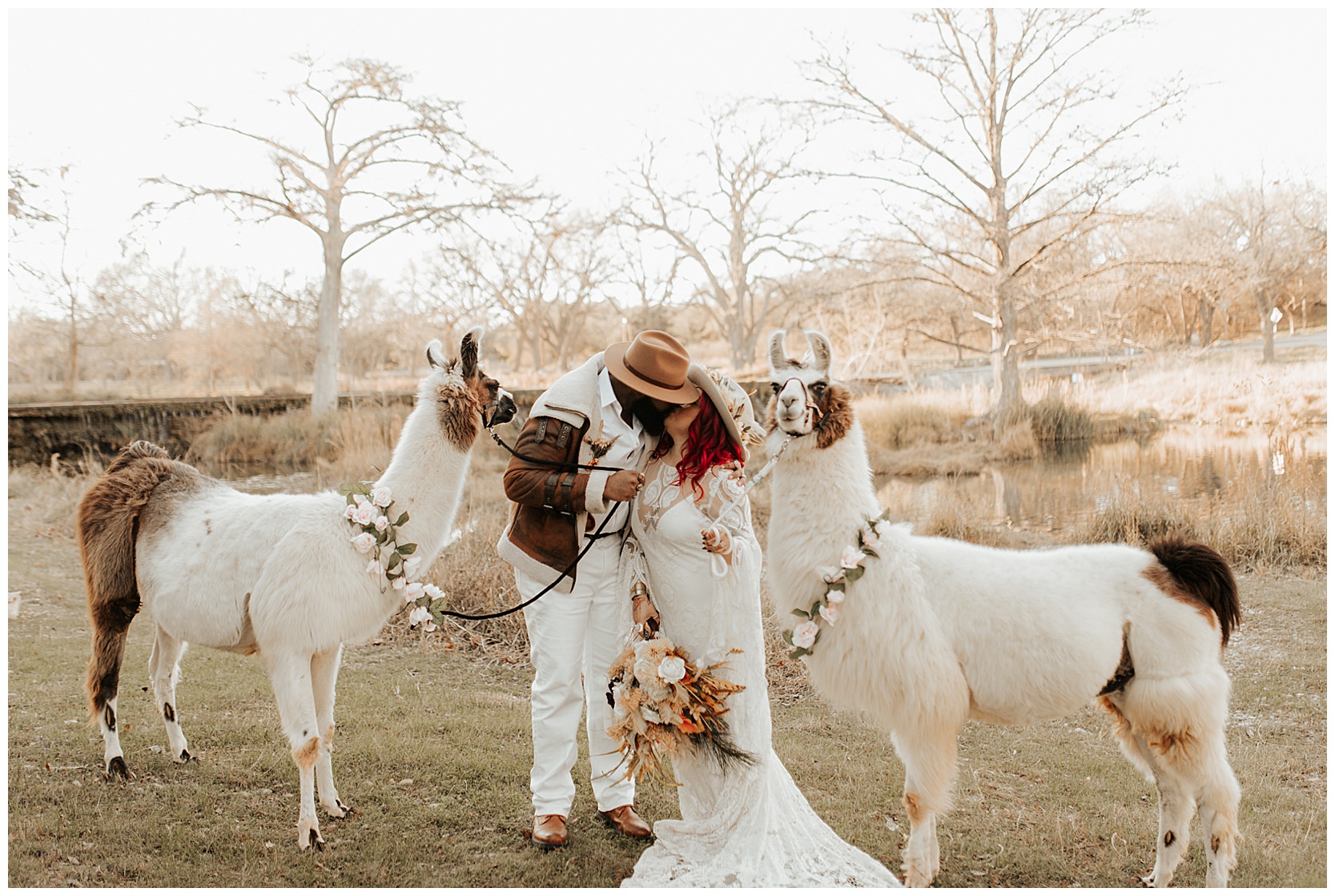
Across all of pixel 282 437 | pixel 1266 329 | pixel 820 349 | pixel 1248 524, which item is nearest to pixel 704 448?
pixel 820 349

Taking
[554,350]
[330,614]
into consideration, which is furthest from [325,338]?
[330,614]

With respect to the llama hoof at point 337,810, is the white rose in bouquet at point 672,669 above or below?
above

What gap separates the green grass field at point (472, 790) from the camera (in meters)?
3.46

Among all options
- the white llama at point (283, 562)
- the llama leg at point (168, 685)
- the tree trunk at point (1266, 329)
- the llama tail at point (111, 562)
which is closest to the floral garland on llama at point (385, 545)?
the white llama at point (283, 562)

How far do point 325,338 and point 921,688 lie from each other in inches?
761

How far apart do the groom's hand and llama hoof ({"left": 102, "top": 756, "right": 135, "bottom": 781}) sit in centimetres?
297

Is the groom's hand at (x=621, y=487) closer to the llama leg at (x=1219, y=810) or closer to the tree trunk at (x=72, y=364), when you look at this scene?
the llama leg at (x=1219, y=810)

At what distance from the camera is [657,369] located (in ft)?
10.7

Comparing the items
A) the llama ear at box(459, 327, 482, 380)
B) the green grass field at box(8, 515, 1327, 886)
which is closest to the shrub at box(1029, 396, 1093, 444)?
the green grass field at box(8, 515, 1327, 886)

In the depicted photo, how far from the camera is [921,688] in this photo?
3.08 metres

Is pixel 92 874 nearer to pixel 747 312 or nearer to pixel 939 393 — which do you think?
pixel 939 393

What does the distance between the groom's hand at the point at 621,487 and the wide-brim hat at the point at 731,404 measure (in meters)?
0.45

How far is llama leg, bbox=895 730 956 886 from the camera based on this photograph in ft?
10.2

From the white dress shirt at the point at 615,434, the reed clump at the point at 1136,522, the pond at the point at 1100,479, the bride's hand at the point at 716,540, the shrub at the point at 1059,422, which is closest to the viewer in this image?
the bride's hand at the point at 716,540
